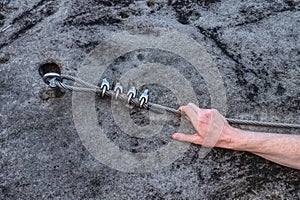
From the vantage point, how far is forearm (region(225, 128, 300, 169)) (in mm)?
1622

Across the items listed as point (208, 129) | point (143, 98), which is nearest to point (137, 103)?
point (143, 98)

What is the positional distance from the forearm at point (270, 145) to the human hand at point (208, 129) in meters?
0.02

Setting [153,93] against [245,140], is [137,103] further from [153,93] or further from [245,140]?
[245,140]

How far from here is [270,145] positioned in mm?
1638

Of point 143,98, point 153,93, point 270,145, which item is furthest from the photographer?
point 153,93

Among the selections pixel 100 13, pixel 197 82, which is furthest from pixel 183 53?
pixel 100 13

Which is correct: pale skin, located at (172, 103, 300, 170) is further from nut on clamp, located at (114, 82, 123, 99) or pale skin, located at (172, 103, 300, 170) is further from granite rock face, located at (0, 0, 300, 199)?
nut on clamp, located at (114, 82, 123, 99)

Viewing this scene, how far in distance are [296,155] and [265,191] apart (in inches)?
7.6

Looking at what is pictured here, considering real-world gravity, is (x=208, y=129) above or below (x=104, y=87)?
below

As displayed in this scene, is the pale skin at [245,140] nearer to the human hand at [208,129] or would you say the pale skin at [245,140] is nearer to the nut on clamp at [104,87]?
the human hand at [208,129]

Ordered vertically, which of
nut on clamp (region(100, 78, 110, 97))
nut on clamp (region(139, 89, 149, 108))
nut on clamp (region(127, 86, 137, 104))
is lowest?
nut on clamp (region(139, 89, 149, 108))

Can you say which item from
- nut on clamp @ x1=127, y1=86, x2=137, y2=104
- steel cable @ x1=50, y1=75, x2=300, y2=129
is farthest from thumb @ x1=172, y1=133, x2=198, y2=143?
nut on clamp @ x1=127, y1=86, x2=137, y2=104

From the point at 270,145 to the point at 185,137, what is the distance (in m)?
0.35

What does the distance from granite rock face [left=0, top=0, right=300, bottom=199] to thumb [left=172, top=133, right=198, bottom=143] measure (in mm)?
37
